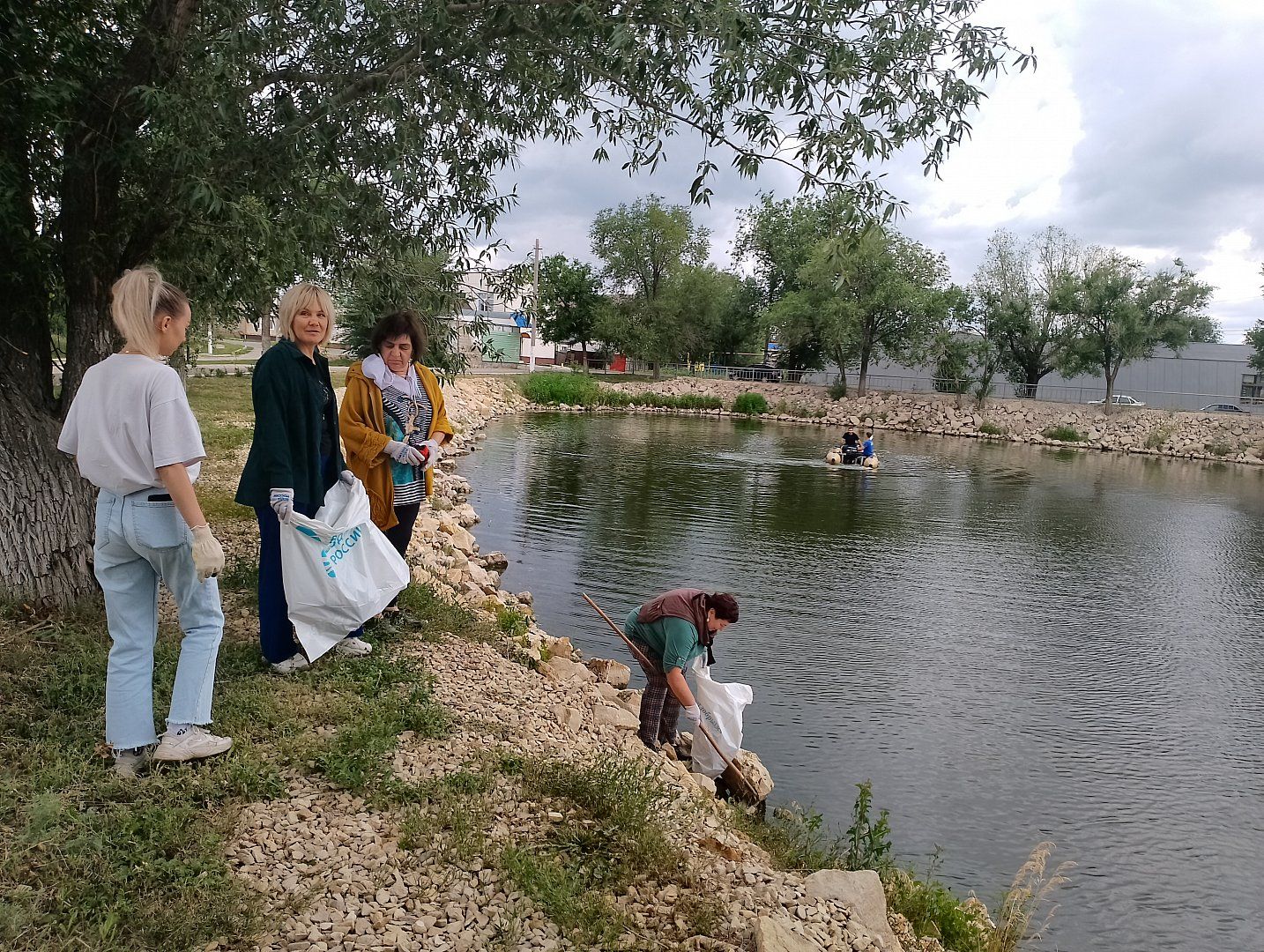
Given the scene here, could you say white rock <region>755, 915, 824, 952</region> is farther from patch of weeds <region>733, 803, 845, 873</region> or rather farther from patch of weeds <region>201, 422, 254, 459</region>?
patch of weeds <region>201, 422, 254, 459</region>

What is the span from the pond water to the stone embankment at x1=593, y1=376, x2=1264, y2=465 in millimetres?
17484

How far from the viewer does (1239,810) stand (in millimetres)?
6707

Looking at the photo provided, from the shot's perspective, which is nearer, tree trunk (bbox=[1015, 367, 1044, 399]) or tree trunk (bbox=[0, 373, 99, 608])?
tree trunk (bbox=[0, 373, 99, 608])

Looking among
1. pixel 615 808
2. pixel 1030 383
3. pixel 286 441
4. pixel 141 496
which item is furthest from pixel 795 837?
pixel 1030 383

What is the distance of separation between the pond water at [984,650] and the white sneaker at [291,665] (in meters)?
3.30

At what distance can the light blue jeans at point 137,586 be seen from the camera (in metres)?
3.59

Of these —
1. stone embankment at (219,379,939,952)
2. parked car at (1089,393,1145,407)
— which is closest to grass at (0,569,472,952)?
stone embankment at (219,379,939,952)

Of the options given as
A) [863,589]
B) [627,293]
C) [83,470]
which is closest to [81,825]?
[83,470]

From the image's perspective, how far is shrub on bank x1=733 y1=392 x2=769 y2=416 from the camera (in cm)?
4650

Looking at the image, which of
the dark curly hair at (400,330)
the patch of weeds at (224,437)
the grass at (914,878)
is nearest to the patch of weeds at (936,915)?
the grass at (914,878)

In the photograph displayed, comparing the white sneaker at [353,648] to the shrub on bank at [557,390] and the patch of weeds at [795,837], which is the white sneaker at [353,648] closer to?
the patch of weeds at [795,837]

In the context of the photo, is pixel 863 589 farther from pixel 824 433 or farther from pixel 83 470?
pixel 824 433

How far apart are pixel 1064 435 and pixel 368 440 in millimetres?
39952

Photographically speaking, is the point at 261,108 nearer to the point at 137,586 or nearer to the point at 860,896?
the point at 137,586
